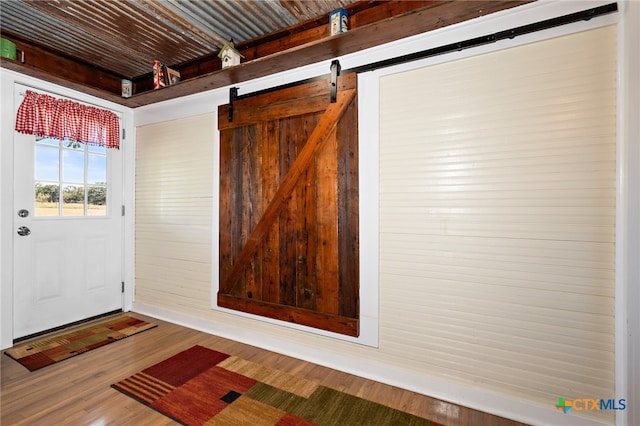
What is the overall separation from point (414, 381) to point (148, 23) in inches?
133

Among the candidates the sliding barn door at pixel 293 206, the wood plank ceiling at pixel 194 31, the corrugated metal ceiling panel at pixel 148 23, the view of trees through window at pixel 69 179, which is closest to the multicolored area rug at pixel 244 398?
the sliding barn door at pixel 293 206

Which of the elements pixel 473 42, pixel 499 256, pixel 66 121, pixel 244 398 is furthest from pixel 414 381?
pixel 66 121

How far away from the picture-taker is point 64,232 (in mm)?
2865

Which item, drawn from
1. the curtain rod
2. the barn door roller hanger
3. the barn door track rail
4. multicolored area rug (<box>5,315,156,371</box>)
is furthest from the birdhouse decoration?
multicolored area rug (<box>5,315,156,371</box>)

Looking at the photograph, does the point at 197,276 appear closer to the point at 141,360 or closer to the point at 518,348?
the point at 141,360

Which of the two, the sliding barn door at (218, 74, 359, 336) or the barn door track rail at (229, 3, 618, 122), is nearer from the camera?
the barn door track rail at (229, 3, 618, 122)

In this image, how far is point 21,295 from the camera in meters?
2.57

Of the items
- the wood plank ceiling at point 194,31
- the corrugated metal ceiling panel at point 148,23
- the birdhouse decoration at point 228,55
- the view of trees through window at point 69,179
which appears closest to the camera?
the wood plank ceiling at point 194,31

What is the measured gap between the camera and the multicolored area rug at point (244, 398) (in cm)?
164

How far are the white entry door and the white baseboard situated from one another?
1396mm

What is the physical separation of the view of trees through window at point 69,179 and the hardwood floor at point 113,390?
4.49 feet

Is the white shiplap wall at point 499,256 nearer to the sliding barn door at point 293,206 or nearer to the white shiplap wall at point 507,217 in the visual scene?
the white shiplap wall at point 507,217

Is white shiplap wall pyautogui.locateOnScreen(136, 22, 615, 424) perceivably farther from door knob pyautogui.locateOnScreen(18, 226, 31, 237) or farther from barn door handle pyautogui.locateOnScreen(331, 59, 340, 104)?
door knob pyautogui.locateOnScreen(18, 226, 31, 237)

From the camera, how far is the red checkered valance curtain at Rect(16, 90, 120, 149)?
8.48 ft
